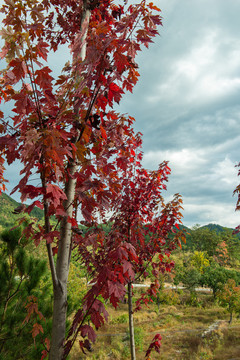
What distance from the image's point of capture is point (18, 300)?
3.27 metres

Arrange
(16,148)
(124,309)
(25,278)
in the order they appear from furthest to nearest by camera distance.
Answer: (124,309), (25,278), (16,148)

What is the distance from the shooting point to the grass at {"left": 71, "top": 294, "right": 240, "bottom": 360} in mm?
8414

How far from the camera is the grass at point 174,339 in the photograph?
841 centimetres

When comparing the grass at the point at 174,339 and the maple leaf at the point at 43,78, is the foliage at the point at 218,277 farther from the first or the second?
Result: the maple leaf at the point at 43,78

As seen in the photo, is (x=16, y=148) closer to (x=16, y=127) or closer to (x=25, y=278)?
(x=16, y=127)

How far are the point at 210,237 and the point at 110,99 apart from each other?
49.4 m

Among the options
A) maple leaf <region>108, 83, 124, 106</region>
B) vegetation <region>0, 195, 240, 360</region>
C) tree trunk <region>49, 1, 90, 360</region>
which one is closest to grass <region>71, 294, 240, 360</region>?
vegetation <region>0, 195, 240, 360</region>

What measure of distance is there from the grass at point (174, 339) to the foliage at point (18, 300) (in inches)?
247

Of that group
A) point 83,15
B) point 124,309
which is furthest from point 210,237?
point 83,15

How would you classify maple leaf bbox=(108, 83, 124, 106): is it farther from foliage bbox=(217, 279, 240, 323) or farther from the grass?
foliage bbox=(217, 279, 240, 323)

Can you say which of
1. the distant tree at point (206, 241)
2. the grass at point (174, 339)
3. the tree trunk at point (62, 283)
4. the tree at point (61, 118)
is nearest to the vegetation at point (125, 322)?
the grass at point (174, 339)

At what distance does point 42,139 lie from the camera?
1093 mm

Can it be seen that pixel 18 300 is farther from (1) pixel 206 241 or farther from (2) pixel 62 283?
(1) pixel 206 241

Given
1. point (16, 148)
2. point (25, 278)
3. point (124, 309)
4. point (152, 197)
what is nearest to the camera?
point (16, 148)
